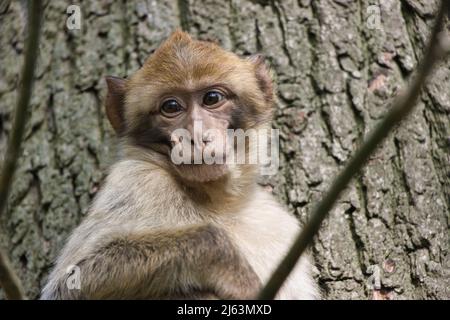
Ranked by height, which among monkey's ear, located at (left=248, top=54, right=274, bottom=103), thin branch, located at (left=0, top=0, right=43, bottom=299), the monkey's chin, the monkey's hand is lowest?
the monkey's hand

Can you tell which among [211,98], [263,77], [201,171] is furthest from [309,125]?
[201,171]

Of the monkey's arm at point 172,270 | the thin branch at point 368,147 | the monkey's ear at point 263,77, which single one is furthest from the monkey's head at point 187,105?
the thin branch at point 368,147

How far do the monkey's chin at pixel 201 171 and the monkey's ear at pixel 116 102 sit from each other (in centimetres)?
Answer: 72

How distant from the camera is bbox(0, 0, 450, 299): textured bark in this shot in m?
5.44

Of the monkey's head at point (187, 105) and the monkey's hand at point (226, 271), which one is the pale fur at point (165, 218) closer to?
the monkey's head at point (187, 105)

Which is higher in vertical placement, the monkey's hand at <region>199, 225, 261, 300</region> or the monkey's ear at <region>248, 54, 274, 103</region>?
the monkey's ear at <region>248, 54, 274, 103</region>

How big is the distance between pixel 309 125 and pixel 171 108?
4.15 feet

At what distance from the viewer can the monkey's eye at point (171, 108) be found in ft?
16.2

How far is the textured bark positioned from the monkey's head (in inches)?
20.7

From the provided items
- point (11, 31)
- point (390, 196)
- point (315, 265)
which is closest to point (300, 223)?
point (315, 265)

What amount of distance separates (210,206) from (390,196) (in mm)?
1406

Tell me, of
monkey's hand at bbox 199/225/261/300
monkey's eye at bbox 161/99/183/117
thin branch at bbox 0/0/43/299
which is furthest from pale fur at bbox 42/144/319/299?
thin branch at bbox 0/0/43/299

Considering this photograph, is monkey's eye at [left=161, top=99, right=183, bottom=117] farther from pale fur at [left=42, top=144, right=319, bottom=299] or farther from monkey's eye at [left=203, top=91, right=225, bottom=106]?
pale fur at [left=42, top=144, right=319, bottom=299]

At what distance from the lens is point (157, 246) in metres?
4.36
